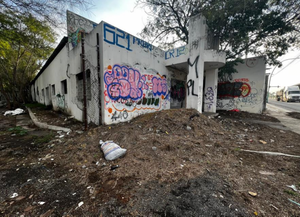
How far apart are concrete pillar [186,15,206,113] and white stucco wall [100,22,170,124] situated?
1540 mm

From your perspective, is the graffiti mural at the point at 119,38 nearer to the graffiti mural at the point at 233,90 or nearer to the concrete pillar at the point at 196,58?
the concrete pillar at the point at 196,58

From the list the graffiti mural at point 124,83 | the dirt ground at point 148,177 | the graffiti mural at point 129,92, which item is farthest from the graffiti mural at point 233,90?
the graffiti mural at point 124,83

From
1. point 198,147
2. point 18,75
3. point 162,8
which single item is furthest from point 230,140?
point 18,75

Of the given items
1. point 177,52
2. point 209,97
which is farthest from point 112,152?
point 209,97

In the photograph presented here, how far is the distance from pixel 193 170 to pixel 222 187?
52cm

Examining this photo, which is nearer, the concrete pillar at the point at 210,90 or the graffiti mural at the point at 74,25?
the graffiti mural at the point at 74,25

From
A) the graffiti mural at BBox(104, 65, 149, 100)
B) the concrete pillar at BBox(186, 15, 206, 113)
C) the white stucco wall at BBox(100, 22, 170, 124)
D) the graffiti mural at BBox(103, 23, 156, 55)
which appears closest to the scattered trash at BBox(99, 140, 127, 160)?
the white stucco wall at BBox(100, 22, 170, 124)

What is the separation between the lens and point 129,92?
17.4ft

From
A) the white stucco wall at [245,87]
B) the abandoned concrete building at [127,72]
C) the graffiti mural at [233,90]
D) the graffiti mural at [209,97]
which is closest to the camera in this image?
the abandoned concrete building at [127,72]

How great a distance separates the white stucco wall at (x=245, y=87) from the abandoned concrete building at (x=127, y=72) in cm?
7

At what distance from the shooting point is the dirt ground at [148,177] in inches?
62.0

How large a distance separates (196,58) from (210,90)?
2957 mm

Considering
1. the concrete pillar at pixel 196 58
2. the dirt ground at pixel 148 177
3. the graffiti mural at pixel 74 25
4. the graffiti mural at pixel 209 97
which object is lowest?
the dirt ground at pixel 148 177

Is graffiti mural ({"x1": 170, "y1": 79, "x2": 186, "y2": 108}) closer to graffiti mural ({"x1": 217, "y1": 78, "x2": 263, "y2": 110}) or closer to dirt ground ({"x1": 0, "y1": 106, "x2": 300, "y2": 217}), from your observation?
graffiti mural ({"x1": 217, "y1": 78, "x2": 263, "y2": 110})
